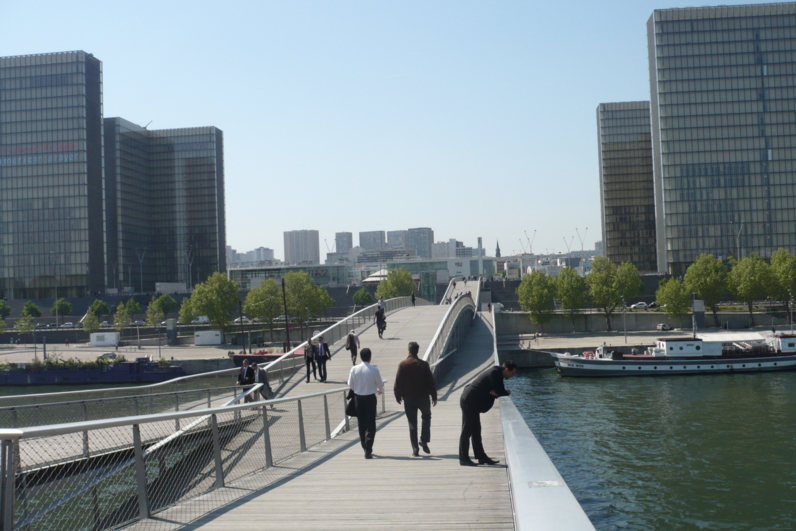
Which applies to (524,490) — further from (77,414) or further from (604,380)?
(604,380)

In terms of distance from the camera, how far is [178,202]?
132625 millimetres

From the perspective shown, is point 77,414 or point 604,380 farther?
point 604,380

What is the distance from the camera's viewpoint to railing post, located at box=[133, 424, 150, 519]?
640 centimetres

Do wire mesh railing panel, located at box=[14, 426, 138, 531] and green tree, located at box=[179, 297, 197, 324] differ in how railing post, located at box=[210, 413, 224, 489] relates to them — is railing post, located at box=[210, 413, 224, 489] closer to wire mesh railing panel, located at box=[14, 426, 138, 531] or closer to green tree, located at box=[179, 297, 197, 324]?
wire mesh railing panel, located at box=[14, 426, 138, 531]

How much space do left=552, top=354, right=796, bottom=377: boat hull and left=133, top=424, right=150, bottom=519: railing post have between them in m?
46.7

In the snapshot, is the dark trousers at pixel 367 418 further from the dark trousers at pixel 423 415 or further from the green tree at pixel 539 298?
the green tree at pixel 539 298

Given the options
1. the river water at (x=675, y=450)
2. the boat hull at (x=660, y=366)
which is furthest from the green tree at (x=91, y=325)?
the boat hull at (x=660, y=366)

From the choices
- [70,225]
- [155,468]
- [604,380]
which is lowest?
[604,380]

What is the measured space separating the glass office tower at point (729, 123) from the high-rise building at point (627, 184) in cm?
2681

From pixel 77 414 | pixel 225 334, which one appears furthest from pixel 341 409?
pixel 225 334

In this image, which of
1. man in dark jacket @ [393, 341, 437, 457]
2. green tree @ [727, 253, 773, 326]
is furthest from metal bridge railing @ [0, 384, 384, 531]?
green tree @ [727, 253, 773, 326]

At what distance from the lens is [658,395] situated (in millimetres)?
40469

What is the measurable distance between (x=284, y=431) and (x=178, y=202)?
12938 centimetres

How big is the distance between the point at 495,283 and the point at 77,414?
3372 inches
